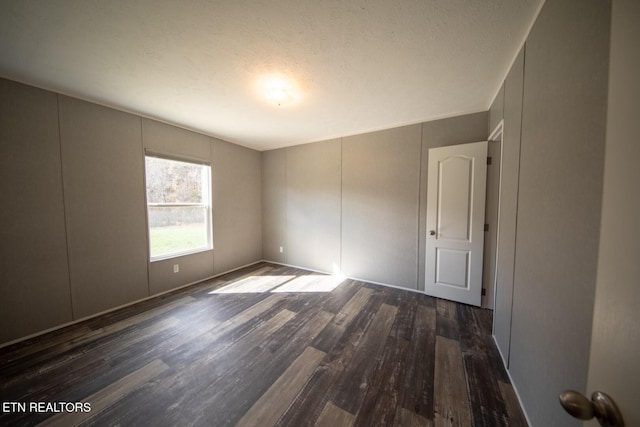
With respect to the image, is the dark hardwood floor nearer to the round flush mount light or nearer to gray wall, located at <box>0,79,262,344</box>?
gray wall, located at <box>0,79,262,344</box>

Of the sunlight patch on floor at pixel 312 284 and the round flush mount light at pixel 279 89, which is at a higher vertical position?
→ the round flush mount light at pixel 279 89

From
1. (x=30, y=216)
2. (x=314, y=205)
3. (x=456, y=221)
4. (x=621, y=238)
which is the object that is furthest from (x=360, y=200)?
(x=30, y=216)

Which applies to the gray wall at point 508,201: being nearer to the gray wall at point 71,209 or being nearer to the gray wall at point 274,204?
the gray wall at point 274,204

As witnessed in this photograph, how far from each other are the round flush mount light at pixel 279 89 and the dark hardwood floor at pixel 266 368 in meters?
2.50

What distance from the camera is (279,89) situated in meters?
2.10

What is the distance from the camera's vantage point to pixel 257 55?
5.40 feet

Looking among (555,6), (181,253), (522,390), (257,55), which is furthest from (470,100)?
(181,253)

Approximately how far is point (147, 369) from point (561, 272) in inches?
113

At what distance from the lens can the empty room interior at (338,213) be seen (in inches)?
35.6

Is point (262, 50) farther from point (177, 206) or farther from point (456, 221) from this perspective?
point (456, 221)

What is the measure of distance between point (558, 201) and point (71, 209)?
161 inches

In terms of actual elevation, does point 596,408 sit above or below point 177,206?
below

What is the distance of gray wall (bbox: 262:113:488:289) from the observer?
293 cm

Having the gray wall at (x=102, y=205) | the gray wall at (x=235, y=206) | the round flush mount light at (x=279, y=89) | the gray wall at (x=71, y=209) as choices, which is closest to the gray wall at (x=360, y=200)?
the gray wall at (x=235, y=206)
